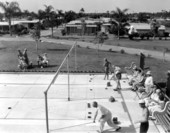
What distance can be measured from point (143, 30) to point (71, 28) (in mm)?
16342

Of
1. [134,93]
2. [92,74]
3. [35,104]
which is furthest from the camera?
[92,74]

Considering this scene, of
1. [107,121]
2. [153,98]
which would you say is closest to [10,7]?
[153,98]

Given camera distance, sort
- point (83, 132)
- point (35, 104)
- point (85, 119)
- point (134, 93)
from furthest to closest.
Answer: point (134, 93), point (35, 104), point (85, 119), point (83, 132)

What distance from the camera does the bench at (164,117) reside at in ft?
28.3

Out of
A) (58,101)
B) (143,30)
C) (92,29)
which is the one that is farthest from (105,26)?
(58,101)

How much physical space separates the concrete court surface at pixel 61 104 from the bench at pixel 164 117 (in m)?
0.31

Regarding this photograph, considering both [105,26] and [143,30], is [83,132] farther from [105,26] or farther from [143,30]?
[105,26]

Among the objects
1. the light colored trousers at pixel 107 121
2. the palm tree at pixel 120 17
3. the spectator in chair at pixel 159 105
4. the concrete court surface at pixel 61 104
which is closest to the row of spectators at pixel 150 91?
the spectator in chair at pixel 159 105

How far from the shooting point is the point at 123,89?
13.3 m

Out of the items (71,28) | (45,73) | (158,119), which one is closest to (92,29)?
(71,28)

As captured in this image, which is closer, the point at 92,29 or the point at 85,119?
the point at 85,119

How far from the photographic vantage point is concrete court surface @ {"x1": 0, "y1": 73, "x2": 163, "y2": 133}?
9094 millimetres

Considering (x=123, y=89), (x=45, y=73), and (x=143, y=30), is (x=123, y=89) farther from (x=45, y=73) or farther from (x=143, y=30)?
(x=143, y=30)

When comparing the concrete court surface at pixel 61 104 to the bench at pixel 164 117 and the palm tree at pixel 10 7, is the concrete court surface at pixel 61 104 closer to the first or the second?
the bench at pixel 164 117
